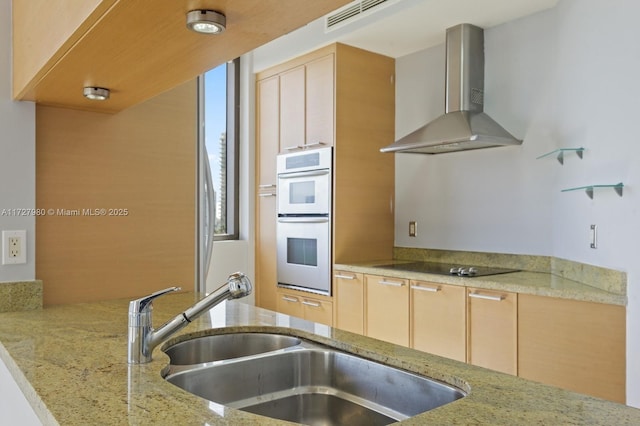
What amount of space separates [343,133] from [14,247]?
245 cm

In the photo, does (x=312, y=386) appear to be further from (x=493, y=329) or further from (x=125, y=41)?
(x=493, y=329)

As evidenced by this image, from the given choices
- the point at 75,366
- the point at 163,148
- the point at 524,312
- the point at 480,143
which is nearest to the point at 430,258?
the point at 480,143

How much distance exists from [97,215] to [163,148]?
409mm

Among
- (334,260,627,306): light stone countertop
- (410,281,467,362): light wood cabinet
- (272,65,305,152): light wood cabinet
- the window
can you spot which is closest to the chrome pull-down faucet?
(334,260,627,306): light stone countertop

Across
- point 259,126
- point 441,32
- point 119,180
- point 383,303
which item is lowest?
point 383,303

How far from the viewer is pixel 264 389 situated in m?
1.36

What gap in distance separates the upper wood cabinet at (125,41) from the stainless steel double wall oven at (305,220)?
2.06 m

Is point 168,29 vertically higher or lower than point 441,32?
lower

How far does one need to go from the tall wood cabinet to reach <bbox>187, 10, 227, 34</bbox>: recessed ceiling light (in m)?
2.68

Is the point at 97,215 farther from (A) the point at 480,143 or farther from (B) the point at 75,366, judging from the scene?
(A) the point at 480,143

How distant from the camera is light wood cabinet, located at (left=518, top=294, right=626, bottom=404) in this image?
2.29m

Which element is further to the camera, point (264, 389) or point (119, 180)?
point (119, 180)

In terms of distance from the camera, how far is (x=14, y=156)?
1861 mm

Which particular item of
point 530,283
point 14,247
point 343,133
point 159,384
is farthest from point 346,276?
point 159,384
